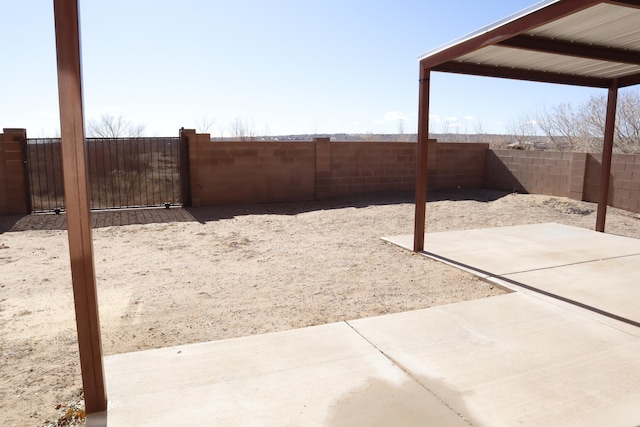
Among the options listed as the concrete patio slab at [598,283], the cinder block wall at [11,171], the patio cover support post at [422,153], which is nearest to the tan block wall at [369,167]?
the patio cover support post at [422,153]

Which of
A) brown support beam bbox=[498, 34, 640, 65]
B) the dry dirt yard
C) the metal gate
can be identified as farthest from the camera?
the metal gate

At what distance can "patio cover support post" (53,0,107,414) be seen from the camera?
2.71 m

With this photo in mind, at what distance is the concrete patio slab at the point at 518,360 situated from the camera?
10.3ft

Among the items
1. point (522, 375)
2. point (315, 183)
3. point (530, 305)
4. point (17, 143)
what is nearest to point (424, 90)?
point (530, 305)

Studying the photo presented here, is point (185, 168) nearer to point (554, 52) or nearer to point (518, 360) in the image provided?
point (554, 52)

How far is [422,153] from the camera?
24.5ft

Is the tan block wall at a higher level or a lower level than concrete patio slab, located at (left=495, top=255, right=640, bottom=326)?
higher

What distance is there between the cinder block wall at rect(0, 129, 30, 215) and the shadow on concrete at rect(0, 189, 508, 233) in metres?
0.42

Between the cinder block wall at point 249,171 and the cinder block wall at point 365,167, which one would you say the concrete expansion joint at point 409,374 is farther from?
the cinder block wall at point 365,167

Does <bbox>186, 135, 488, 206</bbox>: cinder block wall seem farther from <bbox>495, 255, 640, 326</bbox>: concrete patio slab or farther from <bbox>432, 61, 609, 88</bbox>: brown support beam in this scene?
<bbox>495, 255, 640, 326</bbox>: concrete patio slab

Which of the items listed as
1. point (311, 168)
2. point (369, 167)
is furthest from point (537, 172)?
point (311, 168)

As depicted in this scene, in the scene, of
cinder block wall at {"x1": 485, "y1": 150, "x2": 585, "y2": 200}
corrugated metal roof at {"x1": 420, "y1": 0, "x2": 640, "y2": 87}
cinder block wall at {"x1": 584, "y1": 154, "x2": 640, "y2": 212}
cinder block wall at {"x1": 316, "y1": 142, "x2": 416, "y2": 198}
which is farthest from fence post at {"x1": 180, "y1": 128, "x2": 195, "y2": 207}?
cinder block wall at {"x1": 584, "y1": 154, "x2": 640, "y2": 212}

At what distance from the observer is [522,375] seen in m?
3.60

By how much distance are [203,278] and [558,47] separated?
5.86 meters
